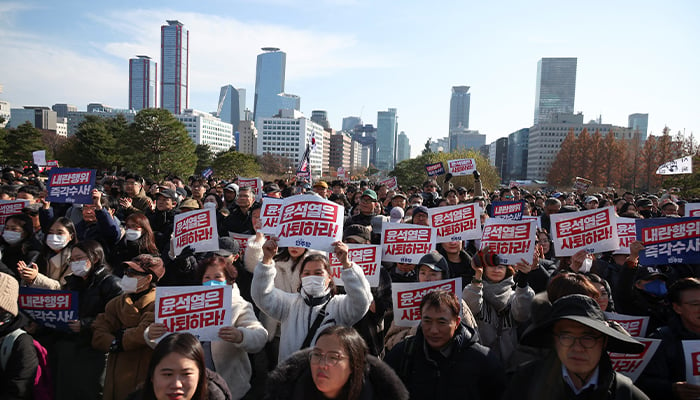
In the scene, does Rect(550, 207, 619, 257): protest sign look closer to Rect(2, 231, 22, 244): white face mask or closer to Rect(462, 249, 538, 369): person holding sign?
Rect(462, 249, 538, 369): person holding sign

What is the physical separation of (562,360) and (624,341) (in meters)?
0.30

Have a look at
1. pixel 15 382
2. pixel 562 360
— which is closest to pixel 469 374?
pixel 562 360

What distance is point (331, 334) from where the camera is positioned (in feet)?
7.92

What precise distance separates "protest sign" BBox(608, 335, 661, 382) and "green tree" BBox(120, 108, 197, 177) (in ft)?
116

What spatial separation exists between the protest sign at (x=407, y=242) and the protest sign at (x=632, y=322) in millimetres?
2314

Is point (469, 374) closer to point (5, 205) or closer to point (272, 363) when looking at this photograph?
point (272, 363)

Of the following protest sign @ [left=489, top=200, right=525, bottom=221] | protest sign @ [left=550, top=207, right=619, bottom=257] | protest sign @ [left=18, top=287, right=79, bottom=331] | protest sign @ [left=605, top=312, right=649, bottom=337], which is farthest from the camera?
protest sign @ [left=489, top=200, right=525, bottom=221]

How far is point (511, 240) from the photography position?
4.50 m

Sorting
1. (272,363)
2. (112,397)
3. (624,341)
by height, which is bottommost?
(272,363)

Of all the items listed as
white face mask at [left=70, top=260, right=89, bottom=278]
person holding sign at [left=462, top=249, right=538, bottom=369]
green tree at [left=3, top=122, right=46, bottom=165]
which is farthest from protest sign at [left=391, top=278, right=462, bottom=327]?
green tree at [left=3, top=122, right=46, bottom=165]

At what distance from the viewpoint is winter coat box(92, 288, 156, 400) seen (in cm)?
320

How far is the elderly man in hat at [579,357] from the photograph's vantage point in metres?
2.21

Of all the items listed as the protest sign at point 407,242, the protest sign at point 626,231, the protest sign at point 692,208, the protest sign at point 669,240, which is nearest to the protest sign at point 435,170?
the protest sign at point 692,208

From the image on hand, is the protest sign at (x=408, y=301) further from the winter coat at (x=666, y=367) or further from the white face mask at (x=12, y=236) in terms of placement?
the white face mask at (x=12, y=236)
